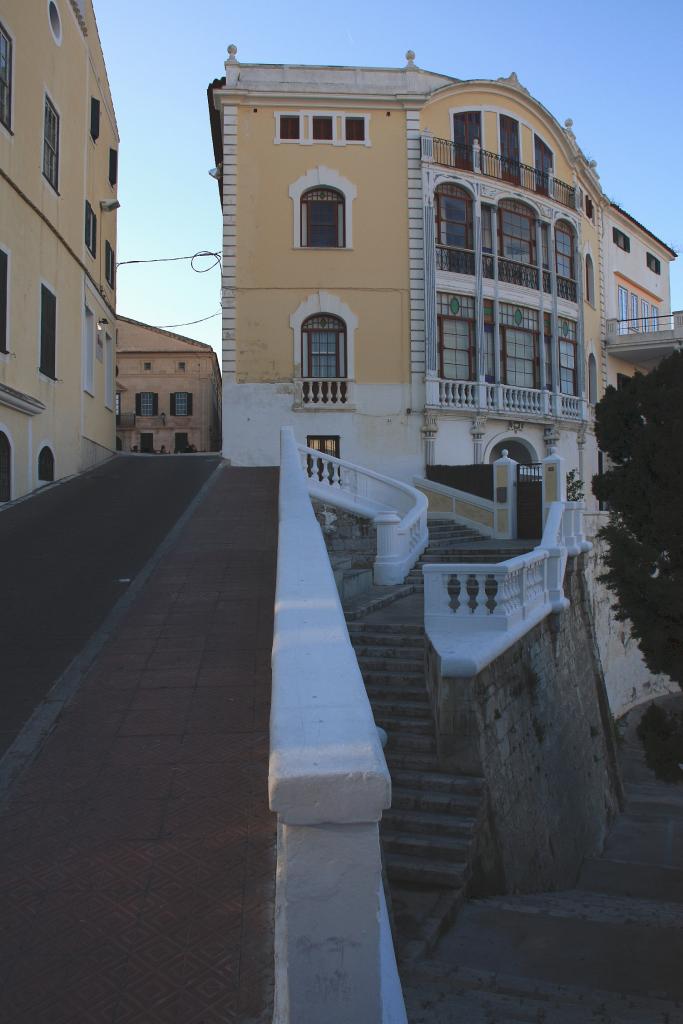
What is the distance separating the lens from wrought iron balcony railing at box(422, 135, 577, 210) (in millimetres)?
25094

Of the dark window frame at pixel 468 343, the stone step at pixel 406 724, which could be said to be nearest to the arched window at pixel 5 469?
the stone step at pixel 406 724

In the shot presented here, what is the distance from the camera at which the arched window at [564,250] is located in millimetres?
27844

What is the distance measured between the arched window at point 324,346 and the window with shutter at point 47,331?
7.96 m

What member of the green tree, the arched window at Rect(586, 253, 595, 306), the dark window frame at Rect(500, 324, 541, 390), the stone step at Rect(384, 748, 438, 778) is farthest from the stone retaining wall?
the arched window at Rect(586, 253, 595, 306)

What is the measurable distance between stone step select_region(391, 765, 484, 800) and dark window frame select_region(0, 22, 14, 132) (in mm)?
14527

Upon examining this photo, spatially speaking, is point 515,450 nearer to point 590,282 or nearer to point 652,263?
point 590,282

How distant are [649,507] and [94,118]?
21.1m

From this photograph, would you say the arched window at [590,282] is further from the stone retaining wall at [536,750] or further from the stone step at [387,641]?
the stone step at [387,641]

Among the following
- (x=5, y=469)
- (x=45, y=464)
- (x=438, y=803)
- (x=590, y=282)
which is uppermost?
(x=590, y=282)

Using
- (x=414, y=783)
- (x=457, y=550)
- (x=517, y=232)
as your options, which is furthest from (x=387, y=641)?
(x=517, y=232)

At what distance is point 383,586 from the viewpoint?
46.3 feet

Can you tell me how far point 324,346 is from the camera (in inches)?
966

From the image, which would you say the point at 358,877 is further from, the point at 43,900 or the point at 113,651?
the point at 113,651

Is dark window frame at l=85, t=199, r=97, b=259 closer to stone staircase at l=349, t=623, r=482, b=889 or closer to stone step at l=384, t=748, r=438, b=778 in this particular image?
stone staircase at l=349, t=623, r=482, b=889
